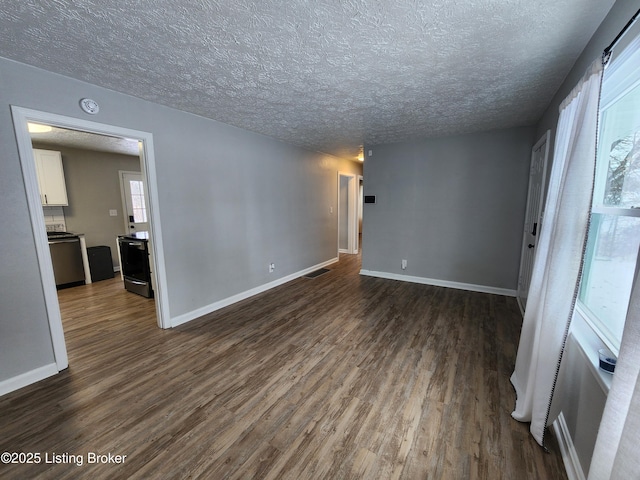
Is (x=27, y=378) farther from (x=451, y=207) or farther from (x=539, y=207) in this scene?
(x=451, y=207)

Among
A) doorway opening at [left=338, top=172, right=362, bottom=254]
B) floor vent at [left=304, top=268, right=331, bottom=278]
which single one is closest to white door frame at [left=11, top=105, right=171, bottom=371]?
floor vent at [left=304, top=268, right=331, bottom=278]

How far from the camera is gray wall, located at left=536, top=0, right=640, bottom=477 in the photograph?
120 cm

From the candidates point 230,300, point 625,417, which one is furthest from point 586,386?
point 230,300

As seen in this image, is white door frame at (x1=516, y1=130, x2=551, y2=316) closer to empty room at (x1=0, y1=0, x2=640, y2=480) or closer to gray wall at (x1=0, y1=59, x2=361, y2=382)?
empty room at (x1=0, y1=0, x2=640, y2=480)

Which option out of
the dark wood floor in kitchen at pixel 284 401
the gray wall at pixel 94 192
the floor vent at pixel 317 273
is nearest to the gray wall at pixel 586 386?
the dark wood floor in kitchen at pixel 284 401

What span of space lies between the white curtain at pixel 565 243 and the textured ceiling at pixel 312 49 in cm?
50

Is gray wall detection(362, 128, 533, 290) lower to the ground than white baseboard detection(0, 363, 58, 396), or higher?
higher

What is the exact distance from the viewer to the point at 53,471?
1393 mm

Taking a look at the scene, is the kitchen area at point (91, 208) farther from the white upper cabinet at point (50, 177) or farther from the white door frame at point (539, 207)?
the white door frame at point (539, 207)

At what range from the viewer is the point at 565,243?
1.38 meters

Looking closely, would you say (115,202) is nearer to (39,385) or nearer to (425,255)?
(39,385)

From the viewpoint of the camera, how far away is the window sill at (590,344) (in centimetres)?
113

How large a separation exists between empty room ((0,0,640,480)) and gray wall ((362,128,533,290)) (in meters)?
0.04

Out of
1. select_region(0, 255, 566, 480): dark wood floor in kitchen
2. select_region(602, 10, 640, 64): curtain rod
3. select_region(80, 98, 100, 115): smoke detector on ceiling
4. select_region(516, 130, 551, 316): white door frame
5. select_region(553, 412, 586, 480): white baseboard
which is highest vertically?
select_region(80, 98, 100, 115): smoke detector on ceiling
